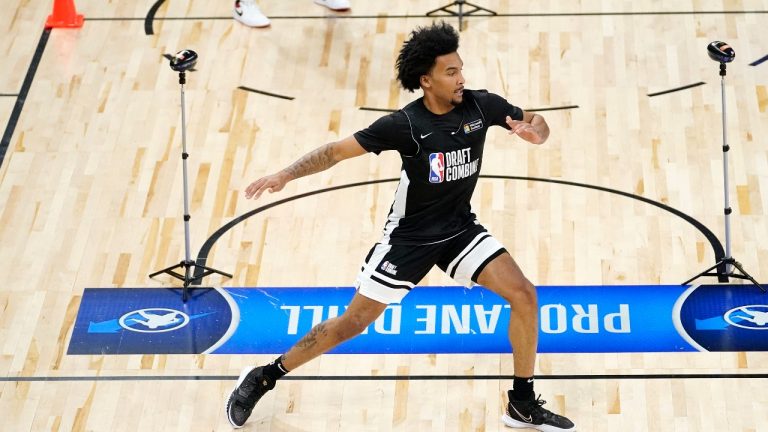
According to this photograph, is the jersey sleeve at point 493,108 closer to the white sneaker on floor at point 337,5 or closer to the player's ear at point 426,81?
the player's ear at point 426,81

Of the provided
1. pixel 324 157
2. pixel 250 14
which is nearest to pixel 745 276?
pixel 324 157

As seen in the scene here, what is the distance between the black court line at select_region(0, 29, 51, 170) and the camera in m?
10.5

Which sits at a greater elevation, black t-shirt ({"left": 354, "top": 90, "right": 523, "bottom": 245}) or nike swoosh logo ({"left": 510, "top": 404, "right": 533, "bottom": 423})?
black t-shirt ({"left": 354, "top": 90, "right": 523, "bottom": 245})

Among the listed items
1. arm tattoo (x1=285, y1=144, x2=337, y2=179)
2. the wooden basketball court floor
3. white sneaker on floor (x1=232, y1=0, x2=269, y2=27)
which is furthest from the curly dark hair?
white sneaker on floor (x1=232, y1=0, x2=269, y2=27)

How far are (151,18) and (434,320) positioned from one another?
14.5ft

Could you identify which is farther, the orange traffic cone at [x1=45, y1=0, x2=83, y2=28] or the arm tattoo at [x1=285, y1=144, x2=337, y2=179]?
the orange traffic cone at [x1=45, y1=0, x2=83, y2=28]

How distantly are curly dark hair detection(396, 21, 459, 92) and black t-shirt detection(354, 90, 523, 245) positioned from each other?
0.17 m

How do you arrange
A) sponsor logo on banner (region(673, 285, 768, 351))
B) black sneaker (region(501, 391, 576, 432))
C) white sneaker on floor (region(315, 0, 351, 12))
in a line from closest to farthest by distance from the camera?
black sneaker (region(501, 391, 576, 432)), sponsor logo on banner (region(673, 285, 768, 351)), white sneaker on floor (region(315, 0, 351, 12))

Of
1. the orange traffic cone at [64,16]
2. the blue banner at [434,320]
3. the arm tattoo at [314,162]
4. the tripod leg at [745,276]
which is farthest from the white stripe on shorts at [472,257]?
the orange traffic cone at [64,16]

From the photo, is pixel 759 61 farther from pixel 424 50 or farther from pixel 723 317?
pixel 424 50

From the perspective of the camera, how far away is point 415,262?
297 inches

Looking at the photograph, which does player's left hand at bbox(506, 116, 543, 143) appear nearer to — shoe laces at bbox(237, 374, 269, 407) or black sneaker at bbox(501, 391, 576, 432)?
black sneaker at bbox(501, 391, 576, 432)

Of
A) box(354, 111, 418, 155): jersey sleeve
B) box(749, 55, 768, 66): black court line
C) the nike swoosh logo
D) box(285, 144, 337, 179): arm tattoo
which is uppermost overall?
box(354, 111, 418, 155): jersey sleeve

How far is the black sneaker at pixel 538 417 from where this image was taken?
7762 mm
